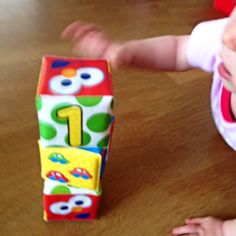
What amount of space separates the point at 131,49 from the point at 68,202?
0.21m

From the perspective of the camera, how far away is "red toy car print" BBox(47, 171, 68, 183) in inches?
14.1

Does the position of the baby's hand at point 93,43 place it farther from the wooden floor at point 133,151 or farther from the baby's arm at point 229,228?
the baby's arm at point 229,228

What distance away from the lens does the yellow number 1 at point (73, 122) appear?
0.31 meters

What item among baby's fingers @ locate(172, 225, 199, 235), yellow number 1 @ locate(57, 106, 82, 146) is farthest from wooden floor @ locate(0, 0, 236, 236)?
yellow number 1 @ locate(57, 106, 82, 146)

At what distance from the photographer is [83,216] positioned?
0.40m

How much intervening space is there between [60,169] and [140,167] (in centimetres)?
13

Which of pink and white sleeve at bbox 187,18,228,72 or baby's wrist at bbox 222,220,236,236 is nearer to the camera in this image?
baby's wrist at bbox 222,220,236,236

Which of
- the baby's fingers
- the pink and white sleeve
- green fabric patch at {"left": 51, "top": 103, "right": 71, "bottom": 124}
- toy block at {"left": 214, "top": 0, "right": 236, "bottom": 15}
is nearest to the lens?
green fabric patch at {"left": 51, "top": 103, "right": 71, "bottom": 124}

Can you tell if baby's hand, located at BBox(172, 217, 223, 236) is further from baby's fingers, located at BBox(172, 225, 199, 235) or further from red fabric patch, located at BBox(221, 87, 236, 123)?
red fabric patch, located at BBox(221, 87, 236, 123)

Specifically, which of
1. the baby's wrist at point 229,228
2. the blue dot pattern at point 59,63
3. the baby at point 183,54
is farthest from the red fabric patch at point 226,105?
the blue dot pattern at point 59,63

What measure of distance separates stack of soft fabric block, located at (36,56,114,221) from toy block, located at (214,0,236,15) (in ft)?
1.64

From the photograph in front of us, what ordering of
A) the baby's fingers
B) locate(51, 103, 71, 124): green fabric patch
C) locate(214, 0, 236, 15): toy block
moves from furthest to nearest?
locate(214, 0, 236, 15): toy block → the baby's fingers → locate(51, 103, 71, 124): green fabric patch

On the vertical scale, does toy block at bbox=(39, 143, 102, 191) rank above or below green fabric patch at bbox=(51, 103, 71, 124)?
Result: below

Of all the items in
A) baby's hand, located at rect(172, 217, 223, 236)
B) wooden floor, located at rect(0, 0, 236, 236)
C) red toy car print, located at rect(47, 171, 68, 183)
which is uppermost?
red toy car print, located at rect(47, 171, 68, 183)
